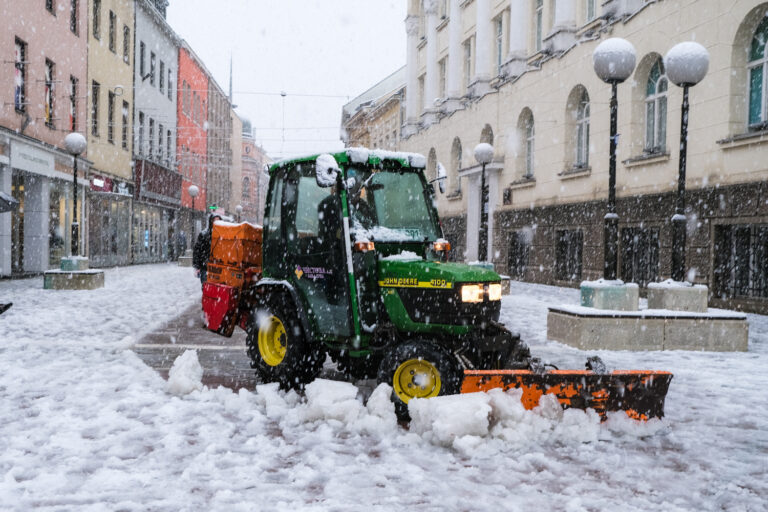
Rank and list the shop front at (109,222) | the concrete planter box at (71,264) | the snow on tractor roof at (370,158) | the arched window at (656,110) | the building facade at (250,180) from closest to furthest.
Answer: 1. the snow on tractor roof at (370,158)
2. the arched window at (656,110)
3. the concrete planter box at (71,264)
4. the shop front at (109,222)
5. the building facade at (250,180)

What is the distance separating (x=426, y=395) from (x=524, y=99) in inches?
758

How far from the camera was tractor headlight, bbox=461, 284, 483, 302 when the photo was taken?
18.7 ft

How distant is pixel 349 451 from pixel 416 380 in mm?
942

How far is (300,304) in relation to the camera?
6559 millimetres

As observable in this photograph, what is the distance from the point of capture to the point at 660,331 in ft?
31.6

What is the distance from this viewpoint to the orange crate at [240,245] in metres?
7.58

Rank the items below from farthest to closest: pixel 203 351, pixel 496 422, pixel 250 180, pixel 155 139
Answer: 1. pixel 250 180
2. pixel 155 139
3. pixel 203 351
4. pixel 496 422

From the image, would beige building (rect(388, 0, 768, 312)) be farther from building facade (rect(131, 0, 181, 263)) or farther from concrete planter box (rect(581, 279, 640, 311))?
building facade (rect(131, 0, 181, 263))

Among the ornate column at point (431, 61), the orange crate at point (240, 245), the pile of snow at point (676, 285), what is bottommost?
the pile of snow at point (676, 285)

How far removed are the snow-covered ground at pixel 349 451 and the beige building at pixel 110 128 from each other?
75.8ft

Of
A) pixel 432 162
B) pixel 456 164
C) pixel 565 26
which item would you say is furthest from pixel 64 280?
pixel 432 162

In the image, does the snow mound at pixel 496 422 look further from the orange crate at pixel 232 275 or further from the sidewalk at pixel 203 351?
the orange crate at pixel 232 275

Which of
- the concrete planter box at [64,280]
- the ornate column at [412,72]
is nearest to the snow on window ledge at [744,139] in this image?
the concrete planter box at [64,280]

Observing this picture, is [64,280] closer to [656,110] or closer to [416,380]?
[416,380]
